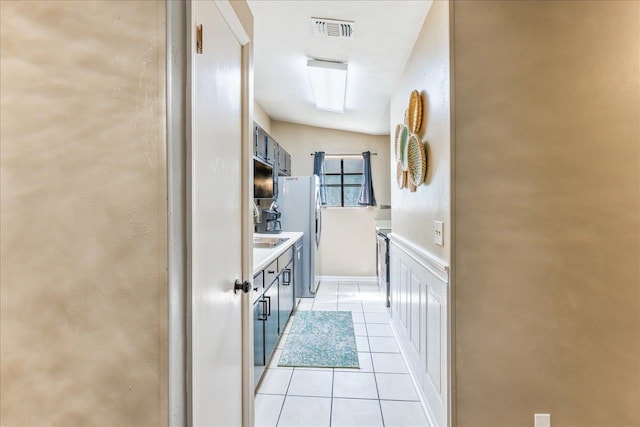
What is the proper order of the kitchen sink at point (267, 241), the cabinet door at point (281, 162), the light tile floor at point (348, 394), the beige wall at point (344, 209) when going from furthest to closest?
the beige wall at point (344, 209), the cabinet door at point (281, 162), the kitchen sink at point (267, 241), the light tile floor at point (348, 394)

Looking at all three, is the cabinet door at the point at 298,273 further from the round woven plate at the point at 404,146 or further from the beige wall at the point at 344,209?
the round woven plate at the point at 404,146

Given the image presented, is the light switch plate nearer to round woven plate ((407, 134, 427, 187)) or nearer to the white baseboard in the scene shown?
round woven plate ((407, 134, 427, 187))

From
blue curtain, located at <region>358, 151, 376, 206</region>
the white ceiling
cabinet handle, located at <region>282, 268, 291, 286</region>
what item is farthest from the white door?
blue curtain, located at <region>358, 151, 376, 206</region>

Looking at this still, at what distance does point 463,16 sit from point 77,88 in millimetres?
1524

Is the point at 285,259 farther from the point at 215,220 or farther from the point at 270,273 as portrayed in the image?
the point at 215,220

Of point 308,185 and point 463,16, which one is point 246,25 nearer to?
point 463,16

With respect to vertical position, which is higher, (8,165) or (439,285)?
(8,165)

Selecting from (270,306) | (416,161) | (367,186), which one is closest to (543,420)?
(416,161)

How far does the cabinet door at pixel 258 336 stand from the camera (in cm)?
194

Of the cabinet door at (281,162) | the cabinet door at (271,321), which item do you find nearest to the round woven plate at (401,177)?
the cabinet door at (271,321)

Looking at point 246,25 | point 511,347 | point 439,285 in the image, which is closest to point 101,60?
point 246,25

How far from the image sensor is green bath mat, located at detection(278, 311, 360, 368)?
2475mm

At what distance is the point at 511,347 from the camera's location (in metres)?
1.41

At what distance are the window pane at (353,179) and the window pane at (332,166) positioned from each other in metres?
0.19
